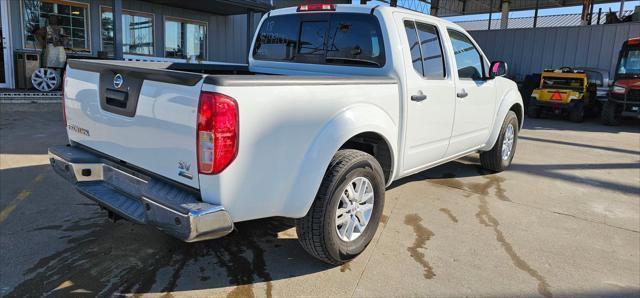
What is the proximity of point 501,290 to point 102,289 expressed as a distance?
2.63 metres

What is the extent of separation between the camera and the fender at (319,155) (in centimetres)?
286

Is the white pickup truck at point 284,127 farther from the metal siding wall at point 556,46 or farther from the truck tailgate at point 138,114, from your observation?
the metal siding wall at point 556,46

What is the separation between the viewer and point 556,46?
65.1ft

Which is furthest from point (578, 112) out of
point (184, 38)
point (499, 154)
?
point (184, 38)

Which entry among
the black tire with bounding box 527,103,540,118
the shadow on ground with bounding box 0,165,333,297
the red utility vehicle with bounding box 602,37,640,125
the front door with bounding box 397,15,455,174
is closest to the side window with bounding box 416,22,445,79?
the front door with bounding box 397,15,455,174

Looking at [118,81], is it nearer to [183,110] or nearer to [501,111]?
[183,110]

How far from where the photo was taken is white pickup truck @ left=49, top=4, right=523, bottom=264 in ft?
8.25

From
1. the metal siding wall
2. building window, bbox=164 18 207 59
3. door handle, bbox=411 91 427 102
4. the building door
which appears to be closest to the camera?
door handle, bbox=411 91 427 102

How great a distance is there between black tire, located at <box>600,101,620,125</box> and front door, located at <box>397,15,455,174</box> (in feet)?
35.9

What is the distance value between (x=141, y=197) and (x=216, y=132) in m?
0.69

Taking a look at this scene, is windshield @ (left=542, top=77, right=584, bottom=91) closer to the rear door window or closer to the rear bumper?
the rear door window

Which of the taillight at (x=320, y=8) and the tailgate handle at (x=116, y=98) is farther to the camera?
the taillight at (x=320, y=8)

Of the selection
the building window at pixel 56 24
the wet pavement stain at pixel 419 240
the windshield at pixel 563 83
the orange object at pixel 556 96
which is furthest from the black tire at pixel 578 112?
the building window at pixel 56 24

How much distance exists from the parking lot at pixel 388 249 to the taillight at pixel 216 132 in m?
0.97
